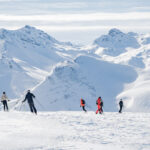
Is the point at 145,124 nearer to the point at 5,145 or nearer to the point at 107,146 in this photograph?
the point at 107,146

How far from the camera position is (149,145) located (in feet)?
59.5

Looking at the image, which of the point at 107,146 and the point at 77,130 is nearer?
the point at 107,146

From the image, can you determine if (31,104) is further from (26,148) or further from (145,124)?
(26,148)

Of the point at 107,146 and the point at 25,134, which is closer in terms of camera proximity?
the point at 107,146

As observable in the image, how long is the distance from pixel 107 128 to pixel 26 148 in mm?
8018

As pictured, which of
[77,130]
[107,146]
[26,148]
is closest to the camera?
[26,148]

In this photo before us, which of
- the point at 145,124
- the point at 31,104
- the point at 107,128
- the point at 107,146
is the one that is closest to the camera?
the point at 107,146

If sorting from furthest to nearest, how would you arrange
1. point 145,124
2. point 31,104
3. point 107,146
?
point 31,104 → point 145,124 → point 107,146

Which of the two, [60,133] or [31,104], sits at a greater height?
[31,104]

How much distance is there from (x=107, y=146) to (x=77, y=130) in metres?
4.40

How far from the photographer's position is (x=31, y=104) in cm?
3161

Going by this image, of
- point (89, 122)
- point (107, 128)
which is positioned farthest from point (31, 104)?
point (107, 128)

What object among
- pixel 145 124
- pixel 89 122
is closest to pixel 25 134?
pixel 89 122

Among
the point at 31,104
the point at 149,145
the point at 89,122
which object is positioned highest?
the point at 31,104
